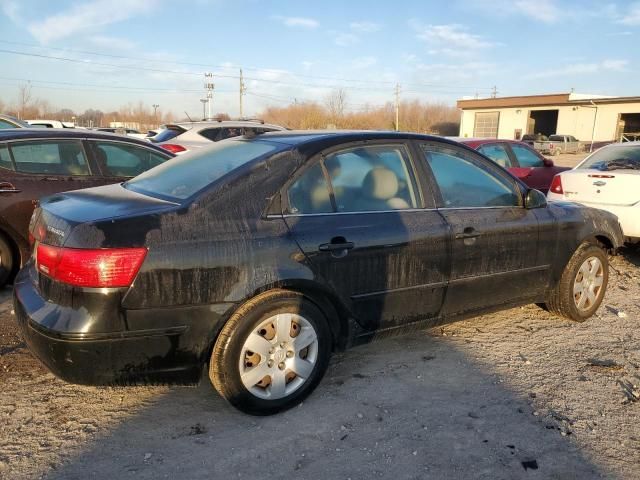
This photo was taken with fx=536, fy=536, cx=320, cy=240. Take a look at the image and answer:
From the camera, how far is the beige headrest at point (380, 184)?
11.5 feet

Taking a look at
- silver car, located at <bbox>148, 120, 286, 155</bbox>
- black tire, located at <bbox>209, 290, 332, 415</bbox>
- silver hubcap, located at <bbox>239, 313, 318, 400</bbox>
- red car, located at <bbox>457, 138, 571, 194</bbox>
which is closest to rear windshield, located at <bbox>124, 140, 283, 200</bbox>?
black tire, located at <bbox>209, 290, 332, 415</bbox>

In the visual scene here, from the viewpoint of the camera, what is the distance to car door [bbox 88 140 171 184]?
5562mm

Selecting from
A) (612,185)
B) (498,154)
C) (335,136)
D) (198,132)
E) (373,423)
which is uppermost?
(335,136)

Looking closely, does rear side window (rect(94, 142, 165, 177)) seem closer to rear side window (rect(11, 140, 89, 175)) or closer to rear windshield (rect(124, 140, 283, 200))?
rear side window (rect(11, 140, 89, 175))

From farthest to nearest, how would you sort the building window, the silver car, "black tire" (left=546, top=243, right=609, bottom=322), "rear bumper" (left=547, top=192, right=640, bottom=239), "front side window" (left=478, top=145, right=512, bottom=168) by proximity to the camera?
1. the building window
2. the silver car
3. "front side window" (left=478, top=145, right=512, bottom=168)
4. "rear bumper" (left=547, top=192, right=640, bottom=239)
5. "black tire" (left=546, top=243, right=609, bottom=322)

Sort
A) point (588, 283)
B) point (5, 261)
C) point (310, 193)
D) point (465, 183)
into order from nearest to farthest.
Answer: point (310, 193) < point (465, 183) < point (588, 283) < point (5, 261)

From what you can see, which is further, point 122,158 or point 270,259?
point 122,158

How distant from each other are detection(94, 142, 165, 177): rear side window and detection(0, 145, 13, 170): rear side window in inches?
31.7

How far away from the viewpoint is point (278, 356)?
10.1 feet

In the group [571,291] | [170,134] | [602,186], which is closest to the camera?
[571,291]

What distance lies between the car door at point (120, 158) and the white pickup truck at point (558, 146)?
1460 inches

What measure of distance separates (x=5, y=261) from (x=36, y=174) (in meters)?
0.86

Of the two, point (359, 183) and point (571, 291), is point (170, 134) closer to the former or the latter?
point (359, 183)

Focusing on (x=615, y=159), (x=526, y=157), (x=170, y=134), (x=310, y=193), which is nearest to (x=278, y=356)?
(x=310, y=193)
